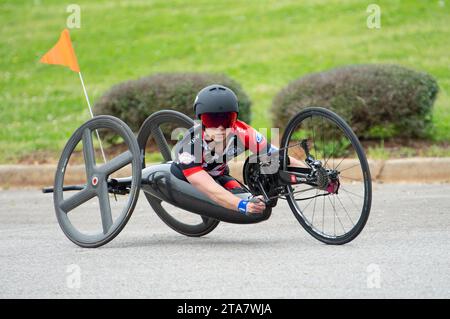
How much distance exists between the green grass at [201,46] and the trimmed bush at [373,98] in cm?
179

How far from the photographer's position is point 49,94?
1691 cm

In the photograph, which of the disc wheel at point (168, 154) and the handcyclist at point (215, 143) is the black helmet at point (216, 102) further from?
the disc wheel at point (168, 154)

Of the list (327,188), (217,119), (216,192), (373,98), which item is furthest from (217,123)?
(373,98)

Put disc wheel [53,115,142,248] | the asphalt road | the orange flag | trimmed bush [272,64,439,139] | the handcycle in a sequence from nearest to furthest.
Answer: the asphalt road
the handcycle
disc wheel [53,115,142,248]
the orange flag
trimmed bush [272,64,439,139]

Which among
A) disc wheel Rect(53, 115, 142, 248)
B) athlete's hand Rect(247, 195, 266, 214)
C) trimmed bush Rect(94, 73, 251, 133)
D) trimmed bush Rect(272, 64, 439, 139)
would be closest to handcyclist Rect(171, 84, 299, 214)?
athlete's hand Rect(247, 195, 266, 214)

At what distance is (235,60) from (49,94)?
3919 mm

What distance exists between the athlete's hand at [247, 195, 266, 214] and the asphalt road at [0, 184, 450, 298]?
27cm

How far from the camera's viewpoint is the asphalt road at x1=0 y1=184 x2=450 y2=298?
197 inches

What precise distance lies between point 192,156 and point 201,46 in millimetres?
13832

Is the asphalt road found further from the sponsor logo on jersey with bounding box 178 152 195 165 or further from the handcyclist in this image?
the sponsor logo on jersey with bounding box 178 152 195 165

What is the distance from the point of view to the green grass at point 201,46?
52.1ft

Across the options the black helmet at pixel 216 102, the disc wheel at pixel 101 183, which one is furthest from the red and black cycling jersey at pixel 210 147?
the disc wheel at pixel 101 183

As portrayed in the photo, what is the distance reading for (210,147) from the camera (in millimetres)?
6383

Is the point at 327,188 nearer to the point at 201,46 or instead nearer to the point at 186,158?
the point at 186,158
